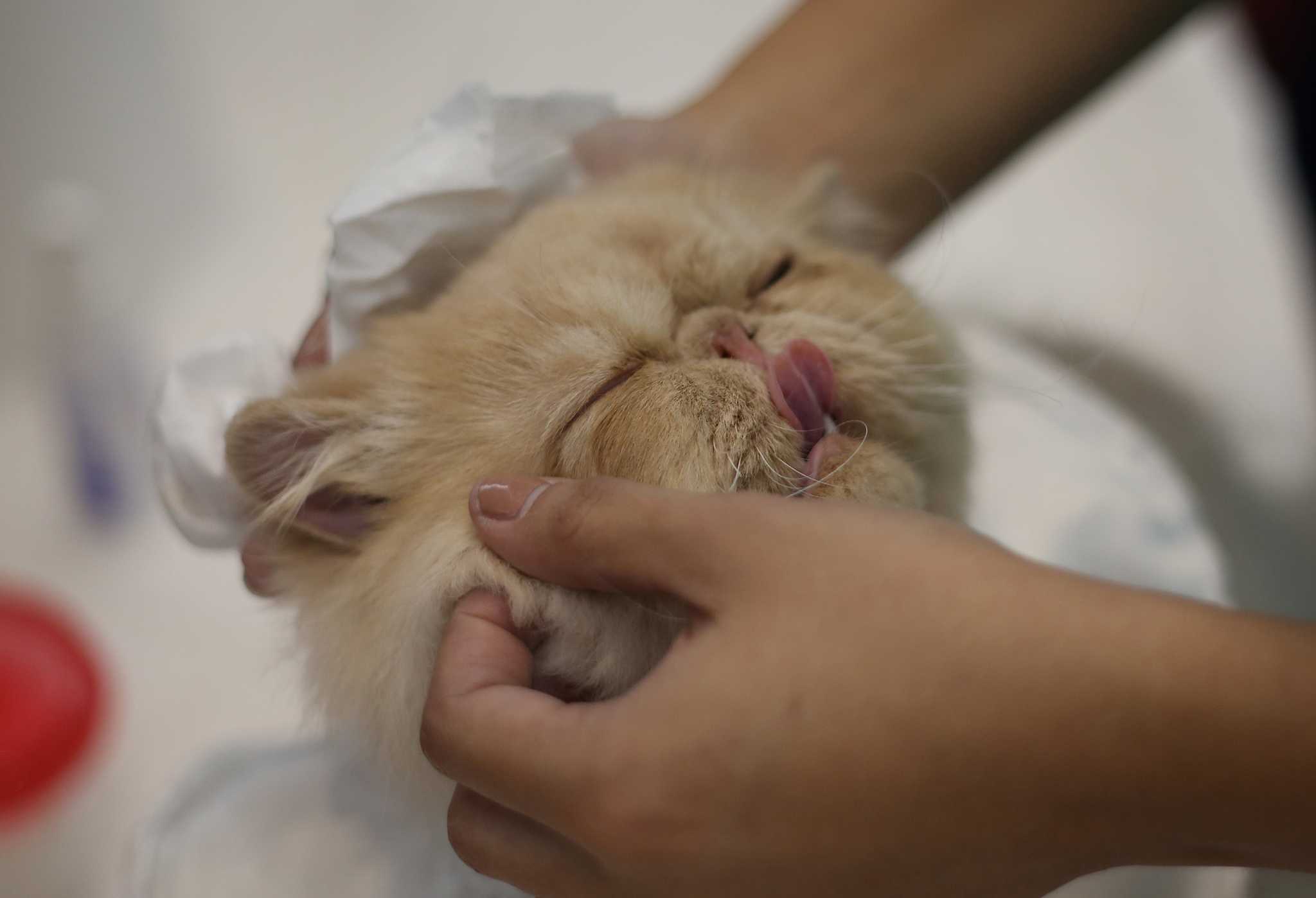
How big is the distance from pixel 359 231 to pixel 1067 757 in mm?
789

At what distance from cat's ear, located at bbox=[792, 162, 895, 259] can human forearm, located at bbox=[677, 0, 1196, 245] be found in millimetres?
57

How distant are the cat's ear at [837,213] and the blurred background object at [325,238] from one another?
0.68 ft

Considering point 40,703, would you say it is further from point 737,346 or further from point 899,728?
point 899,728

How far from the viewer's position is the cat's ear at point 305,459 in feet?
2.73

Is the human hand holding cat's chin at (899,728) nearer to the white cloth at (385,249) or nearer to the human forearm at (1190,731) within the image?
the human forearm at (1190,731)

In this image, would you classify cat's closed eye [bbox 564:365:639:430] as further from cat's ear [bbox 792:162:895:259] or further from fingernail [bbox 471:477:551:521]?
cat's ear [bbox 792:162:895:259]

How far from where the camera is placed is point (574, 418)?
2.57 feet

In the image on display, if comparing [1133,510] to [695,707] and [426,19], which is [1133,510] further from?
[426,19]

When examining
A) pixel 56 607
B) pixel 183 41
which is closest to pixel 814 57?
pixel 183 41

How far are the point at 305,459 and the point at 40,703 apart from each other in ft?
3.06

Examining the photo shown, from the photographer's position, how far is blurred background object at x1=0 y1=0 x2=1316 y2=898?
1.49 meters

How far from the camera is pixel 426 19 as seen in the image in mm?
2059

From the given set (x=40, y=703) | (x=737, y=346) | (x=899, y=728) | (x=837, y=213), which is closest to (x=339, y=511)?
(x=737, y=346)

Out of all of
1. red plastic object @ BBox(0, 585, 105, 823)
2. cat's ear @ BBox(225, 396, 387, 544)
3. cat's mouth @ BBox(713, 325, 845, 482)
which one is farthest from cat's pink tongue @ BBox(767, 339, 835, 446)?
red plastic object @ BBox(0, 585, 105, 823)
